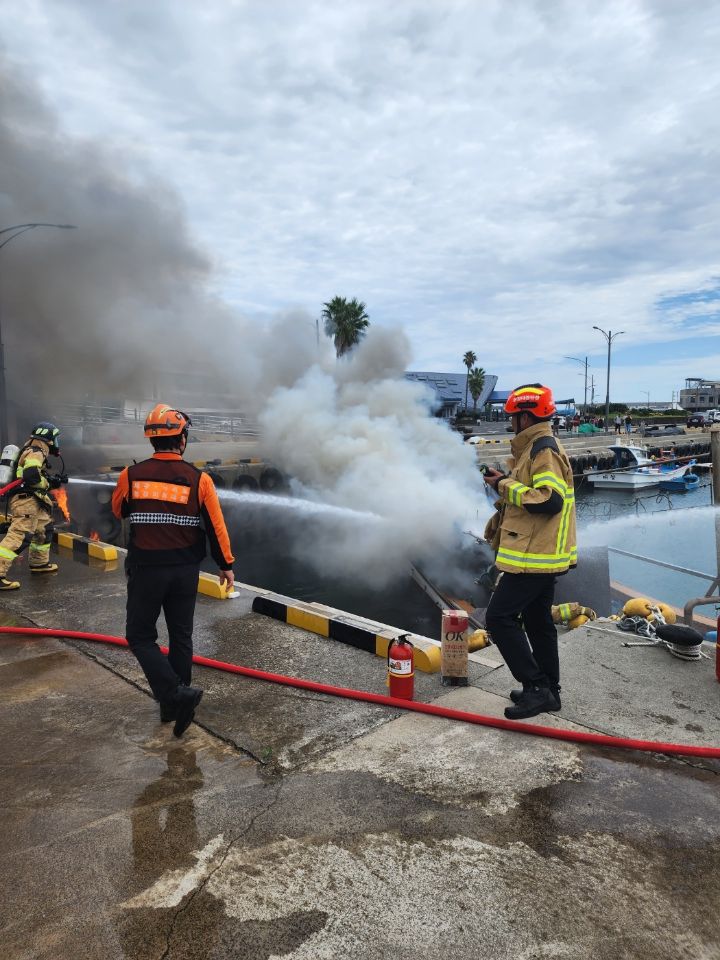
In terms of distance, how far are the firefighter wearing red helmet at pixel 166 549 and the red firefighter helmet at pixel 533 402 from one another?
1.58 m

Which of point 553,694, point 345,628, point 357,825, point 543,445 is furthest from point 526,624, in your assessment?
point 345,628

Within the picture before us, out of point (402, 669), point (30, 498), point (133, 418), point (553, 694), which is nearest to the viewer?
point (553, 694)

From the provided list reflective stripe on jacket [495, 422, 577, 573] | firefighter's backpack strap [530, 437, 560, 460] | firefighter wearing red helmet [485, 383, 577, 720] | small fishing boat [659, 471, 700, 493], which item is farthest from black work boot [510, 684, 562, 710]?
Result: small fishing boat [659, 471, 700, 493]

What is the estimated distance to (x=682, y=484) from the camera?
30.4 meters

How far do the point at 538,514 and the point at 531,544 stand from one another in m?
0.15

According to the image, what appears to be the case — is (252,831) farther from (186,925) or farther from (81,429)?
(81,429)

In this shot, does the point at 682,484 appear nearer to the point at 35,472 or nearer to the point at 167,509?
the point at 35,472

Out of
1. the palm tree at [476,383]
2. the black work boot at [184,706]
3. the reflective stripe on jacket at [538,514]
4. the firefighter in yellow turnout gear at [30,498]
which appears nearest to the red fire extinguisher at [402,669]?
the reflective stripe on jacket at [538,514]

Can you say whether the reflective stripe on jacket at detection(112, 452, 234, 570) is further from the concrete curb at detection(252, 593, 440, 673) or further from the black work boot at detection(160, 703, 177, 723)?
the concrete curb at detection(252, 593, 440, 673)

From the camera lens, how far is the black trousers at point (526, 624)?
299 centimetres

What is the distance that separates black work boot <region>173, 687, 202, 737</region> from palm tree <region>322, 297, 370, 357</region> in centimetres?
3936

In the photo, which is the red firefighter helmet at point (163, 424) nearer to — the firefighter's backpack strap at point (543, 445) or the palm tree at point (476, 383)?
the firefighter's backpack strap at point (543, 445)

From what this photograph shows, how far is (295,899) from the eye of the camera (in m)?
1.90

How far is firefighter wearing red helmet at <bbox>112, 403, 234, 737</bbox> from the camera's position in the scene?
9.70 feet
